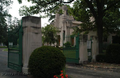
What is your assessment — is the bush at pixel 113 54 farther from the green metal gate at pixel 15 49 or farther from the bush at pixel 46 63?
the green metal gate at pixel 15 49

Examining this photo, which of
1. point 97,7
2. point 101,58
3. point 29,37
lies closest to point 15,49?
point 29,37

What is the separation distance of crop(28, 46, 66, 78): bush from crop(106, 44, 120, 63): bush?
7612 mm

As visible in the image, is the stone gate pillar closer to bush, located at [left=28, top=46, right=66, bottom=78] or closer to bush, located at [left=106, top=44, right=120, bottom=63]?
bush, located at [left=28, top=46, right=66, bottom=78]

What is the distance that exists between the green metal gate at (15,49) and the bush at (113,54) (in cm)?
861

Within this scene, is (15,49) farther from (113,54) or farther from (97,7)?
(97,7)

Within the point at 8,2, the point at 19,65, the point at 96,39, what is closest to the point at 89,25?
the point at 96,39

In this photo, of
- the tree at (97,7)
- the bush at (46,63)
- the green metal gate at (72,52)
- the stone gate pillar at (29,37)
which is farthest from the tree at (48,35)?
the bush at (46,63)

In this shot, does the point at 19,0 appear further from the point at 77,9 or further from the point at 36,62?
the point at 36,62

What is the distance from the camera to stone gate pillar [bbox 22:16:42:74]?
23.7 ft

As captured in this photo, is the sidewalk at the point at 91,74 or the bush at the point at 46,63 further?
the sidewalk at the point at 91,74

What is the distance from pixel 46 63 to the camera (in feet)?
19.4

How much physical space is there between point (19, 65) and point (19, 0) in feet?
31.9

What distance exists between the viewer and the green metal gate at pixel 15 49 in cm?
758

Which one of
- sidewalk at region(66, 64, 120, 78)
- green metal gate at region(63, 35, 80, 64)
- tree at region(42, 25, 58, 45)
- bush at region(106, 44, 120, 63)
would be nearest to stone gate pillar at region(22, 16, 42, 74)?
sidewalk at region(66, 64, 120, 78)
